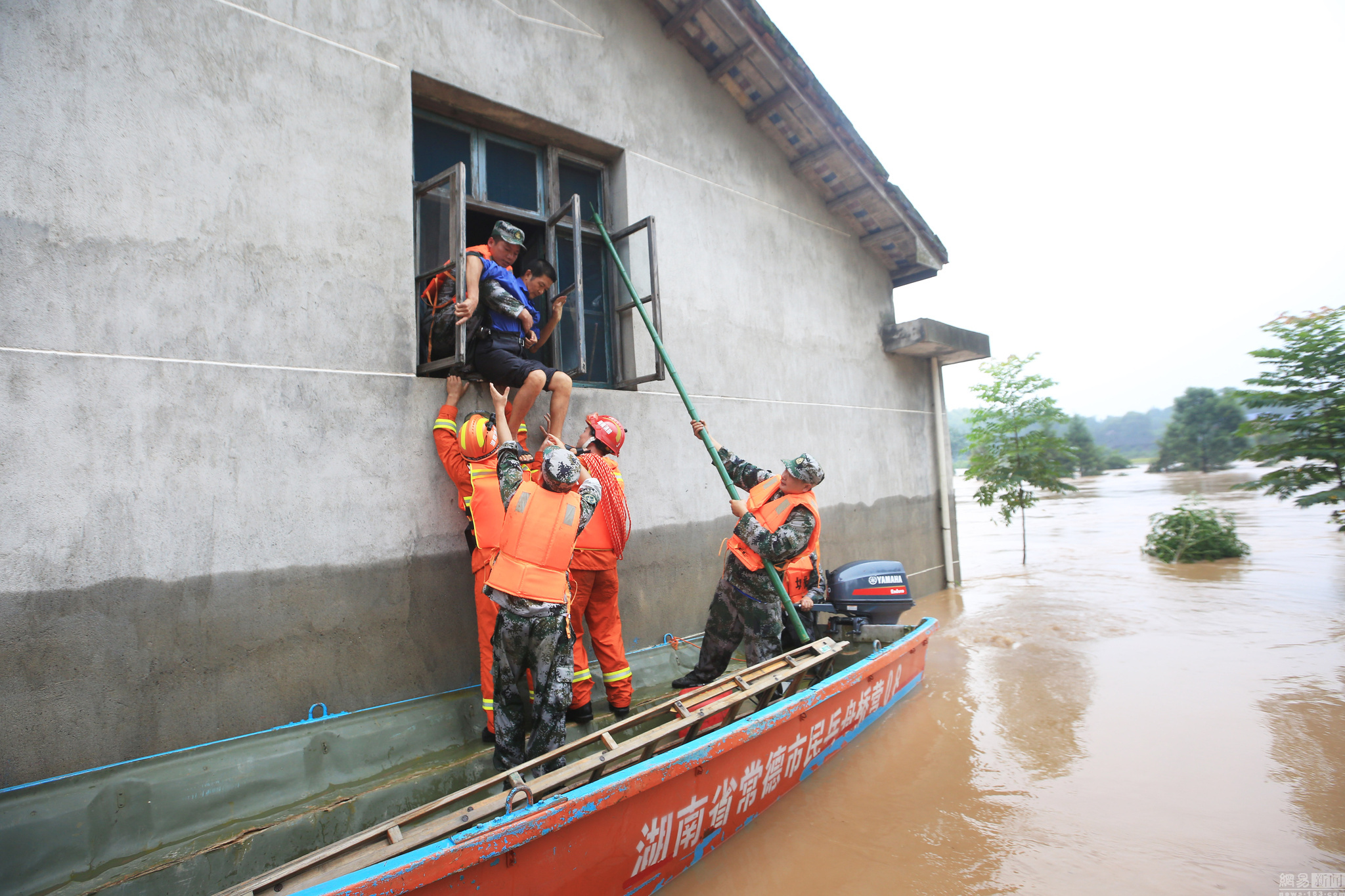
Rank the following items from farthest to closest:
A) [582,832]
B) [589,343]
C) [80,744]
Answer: [589,343] < [80,744] < [582,832]

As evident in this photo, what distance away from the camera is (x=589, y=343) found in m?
5.65

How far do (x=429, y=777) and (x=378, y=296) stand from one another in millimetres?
2856

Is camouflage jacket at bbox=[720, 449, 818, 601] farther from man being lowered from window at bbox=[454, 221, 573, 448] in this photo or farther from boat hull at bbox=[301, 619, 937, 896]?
man being lowered from window at bbox=[454, 221, 573, 448]

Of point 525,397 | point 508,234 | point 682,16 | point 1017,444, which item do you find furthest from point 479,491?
point 1017,444

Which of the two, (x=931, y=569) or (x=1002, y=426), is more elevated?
(x=1002, y=426)

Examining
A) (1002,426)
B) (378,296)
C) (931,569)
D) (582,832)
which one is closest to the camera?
(582,832)

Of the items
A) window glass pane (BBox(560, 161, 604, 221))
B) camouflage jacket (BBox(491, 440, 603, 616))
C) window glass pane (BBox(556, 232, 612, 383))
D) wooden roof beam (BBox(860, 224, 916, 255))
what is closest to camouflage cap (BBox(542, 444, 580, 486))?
camouflage jacket (BBox(491, 440, 603, 616))

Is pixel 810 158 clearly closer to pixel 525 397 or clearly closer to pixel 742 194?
pixel 742 194

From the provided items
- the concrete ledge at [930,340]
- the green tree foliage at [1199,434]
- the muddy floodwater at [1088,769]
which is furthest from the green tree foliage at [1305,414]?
the green tree foliage at [1199,434]

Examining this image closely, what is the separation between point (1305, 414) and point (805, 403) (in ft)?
23.4

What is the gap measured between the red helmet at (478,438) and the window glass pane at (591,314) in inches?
58.7

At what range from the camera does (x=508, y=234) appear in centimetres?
427

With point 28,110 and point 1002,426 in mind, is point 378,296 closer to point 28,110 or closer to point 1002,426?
point 28,110

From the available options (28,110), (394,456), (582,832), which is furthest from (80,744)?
(28,110)
